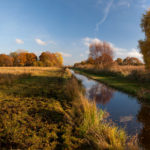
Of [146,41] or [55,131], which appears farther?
[146,41]


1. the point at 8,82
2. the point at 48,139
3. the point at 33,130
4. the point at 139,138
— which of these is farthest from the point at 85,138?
the point at 8,82

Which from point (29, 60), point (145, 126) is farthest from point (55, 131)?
point (29, 60)

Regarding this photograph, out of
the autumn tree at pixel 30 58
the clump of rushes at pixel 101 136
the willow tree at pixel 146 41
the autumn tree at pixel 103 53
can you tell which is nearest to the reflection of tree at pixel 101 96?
the clump of rushes at pixel 101 136

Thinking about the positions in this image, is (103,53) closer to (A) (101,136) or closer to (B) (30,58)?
(A) (101,136)

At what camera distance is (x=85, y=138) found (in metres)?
Result: 2.92

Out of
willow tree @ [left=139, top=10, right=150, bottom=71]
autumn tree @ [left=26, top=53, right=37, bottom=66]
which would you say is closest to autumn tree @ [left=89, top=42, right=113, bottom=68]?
willow tree @ [left=139, top=10, right=150, bottom=71]

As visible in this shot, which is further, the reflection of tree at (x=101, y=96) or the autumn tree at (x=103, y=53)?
the autumn tree at (x=103, y=53)

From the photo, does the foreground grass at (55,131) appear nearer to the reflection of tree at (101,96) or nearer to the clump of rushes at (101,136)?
the clump of rushes at (101,136)

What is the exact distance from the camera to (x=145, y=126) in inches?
157

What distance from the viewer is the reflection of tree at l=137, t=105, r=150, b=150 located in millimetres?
3113

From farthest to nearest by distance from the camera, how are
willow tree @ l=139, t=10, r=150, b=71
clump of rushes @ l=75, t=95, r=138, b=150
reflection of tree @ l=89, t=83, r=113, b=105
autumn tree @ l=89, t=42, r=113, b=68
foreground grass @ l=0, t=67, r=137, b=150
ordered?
1. autumn tree @ l=89, t=42, r=113, b=68
2. willow tree @ l=139, t=10, r=150, b=71
3. reflection of tree @ l=89, t=83, r=113, b=105
4. foreground grass @ l=0, t=67, r=137, b=150
5. clump of rushes @ l=75, t=95, r=138, b=150

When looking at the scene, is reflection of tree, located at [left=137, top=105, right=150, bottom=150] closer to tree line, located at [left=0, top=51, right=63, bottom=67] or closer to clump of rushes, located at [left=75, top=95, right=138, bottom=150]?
clump of rushes, located at [left=75, top=95, right=138, bottom=150]

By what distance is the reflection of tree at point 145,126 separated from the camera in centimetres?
311

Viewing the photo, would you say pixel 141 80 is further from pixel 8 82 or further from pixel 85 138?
pixel 8 82
